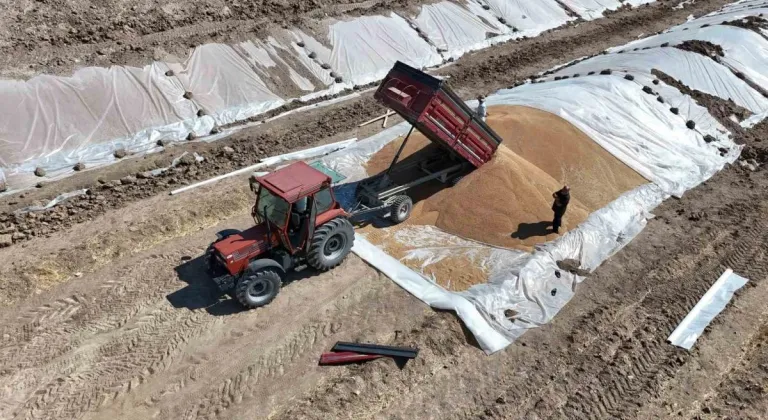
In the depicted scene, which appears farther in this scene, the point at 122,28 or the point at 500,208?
the point at 122,28

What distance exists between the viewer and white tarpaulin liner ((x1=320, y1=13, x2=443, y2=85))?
19922mm

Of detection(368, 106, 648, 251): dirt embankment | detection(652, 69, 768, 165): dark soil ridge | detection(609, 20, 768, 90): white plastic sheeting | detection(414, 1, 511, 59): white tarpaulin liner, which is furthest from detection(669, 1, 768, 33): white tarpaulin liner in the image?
detection(368, 106, 648, 251): dirt embankment

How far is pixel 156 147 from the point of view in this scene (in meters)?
15.4

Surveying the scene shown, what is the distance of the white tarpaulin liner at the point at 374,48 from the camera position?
19.9 metres

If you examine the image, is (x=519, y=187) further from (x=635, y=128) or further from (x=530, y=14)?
(x=530, y=14)

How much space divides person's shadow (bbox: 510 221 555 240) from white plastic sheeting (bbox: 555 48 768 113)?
8.84 metres

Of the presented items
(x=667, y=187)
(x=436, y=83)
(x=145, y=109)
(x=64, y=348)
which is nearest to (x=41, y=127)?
(x=145, y=109)

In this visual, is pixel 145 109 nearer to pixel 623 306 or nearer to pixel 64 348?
pixel 64 348

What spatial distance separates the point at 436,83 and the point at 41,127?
447 inches

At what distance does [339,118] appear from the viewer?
17.4 meters

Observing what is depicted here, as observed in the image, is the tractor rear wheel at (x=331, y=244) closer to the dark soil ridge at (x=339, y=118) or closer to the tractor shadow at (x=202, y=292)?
the tractor shadow at (x=202, y=292)

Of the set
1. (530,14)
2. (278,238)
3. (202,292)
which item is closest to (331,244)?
(278,238)

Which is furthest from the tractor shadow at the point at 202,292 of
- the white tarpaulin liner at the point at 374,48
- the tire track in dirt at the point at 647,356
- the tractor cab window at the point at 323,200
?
the white tarpaulin liner at the point at 374,48

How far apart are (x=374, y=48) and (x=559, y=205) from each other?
12040 millimetres
